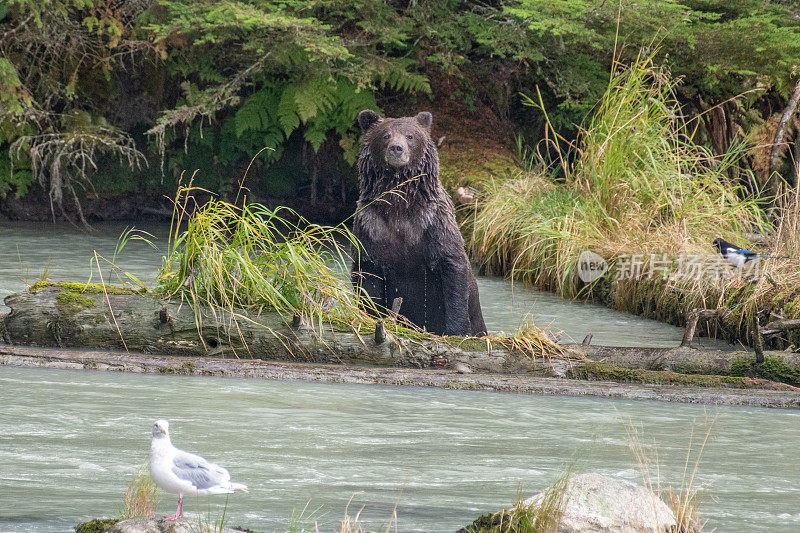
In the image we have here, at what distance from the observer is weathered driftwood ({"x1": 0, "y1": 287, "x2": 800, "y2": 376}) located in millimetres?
6027

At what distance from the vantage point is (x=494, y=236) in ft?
38.1

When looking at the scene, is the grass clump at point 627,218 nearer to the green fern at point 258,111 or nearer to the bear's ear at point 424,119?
the bear's ear at point 424,119

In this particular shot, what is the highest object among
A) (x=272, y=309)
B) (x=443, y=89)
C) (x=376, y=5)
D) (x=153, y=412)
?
(x=376, y=5)

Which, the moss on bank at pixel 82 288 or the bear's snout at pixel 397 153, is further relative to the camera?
the bear's snout at pixel 397 153

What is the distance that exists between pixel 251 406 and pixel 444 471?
1.53 m

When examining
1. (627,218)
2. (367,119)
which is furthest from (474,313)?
(627,218)

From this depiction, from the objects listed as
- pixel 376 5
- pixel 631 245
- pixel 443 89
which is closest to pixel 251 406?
pixel 631 245

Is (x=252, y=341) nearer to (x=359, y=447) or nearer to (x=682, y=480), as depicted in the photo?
(x=359, y=447)

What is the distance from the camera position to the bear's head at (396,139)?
6.64 m

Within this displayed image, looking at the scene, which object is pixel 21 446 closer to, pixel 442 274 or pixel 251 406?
pixel 251 406

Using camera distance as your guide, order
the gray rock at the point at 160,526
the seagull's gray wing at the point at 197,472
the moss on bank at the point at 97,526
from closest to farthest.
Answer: the gray rock at the point at 160,526 < the moss on bank at the point at 97,526 < the seagull's gray wing at the point at 197,472

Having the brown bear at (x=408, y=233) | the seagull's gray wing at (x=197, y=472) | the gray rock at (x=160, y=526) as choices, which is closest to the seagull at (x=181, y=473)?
the seagull's gray wing at (x=197, y=472)

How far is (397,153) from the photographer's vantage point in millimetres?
6617

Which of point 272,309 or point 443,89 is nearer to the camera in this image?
point 272,309
